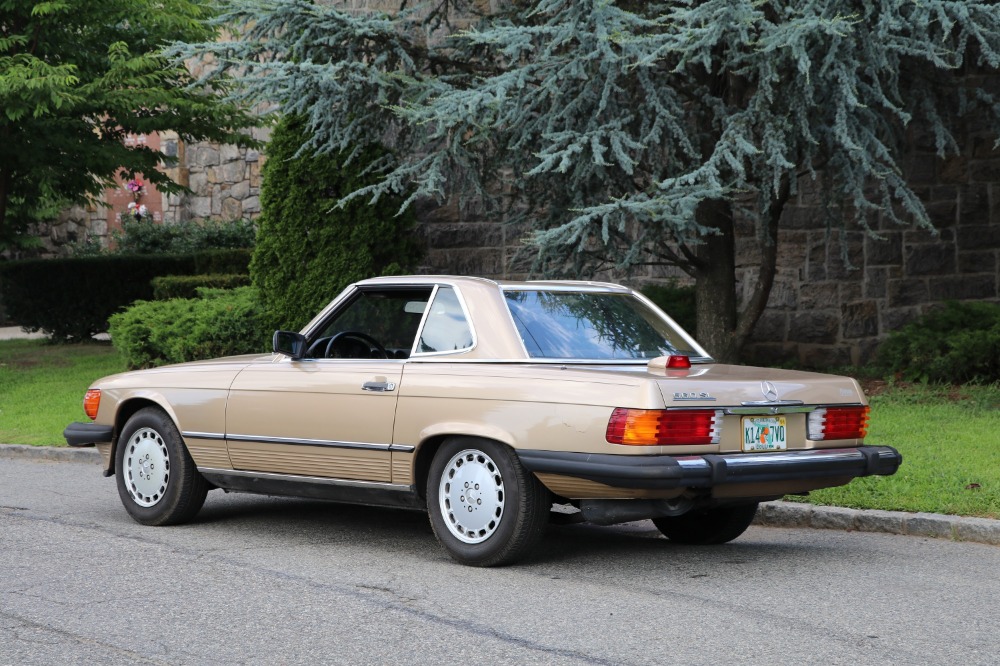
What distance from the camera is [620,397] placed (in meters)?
6.16

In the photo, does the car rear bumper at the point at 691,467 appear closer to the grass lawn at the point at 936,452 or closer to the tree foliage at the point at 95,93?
the grass lawn at the point at 936,452

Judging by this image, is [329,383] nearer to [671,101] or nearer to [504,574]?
[504,574]

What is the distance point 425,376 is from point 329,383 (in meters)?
0.65

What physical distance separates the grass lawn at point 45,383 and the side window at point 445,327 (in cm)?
602

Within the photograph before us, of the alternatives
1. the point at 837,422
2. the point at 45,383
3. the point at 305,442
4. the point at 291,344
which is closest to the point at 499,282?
the point at 291,344

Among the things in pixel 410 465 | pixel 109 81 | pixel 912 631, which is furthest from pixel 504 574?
pixel 109 81

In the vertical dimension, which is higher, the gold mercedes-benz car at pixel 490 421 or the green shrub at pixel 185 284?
the green shrub at pixel 185 284

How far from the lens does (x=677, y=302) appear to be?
1527 centimetres

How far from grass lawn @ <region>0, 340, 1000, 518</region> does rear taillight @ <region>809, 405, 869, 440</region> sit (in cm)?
127

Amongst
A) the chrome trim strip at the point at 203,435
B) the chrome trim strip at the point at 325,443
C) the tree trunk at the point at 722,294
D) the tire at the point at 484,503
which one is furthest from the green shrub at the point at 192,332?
the tire at the point at 484,503

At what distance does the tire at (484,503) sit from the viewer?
6438mm

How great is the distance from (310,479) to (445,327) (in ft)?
3.75

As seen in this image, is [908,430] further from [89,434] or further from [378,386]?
[89,434]

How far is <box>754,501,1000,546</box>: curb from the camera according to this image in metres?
7.49
